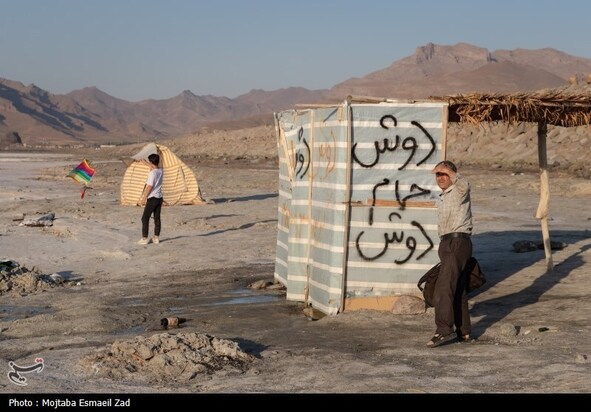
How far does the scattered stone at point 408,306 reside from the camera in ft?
35.8

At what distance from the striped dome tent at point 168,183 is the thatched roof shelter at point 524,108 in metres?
13.7

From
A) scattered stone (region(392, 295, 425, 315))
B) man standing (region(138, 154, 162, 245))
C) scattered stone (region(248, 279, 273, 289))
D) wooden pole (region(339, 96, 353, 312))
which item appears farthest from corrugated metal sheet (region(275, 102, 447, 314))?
man standing (region(138, 154, 162, 245))

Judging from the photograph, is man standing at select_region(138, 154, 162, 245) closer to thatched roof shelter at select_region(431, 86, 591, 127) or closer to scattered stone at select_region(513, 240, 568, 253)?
scattered stone at select_region(513, 240, 568, 253)

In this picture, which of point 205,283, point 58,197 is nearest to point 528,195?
point 58,197

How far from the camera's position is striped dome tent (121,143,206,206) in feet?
84.1

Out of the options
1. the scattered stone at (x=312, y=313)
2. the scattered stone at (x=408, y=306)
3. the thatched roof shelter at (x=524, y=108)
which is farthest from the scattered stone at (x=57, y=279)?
the thatched roof shelter at (x=524, y=108)

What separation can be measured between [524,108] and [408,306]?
9.65 ft

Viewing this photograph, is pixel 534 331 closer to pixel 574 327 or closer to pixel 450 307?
pixel 574 327

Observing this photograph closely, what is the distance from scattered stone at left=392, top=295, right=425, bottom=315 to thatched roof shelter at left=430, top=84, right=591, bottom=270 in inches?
86.3

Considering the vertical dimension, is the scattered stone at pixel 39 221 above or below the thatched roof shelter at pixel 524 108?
below

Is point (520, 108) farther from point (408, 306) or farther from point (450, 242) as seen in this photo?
point (450, 242)

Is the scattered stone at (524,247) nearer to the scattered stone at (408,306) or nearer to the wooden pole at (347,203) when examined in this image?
the scattered stone at (408,306)

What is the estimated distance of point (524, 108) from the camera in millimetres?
12070
